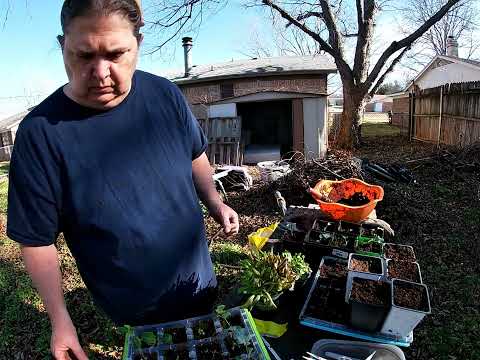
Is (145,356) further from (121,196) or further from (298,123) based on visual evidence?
Result: (298,123)

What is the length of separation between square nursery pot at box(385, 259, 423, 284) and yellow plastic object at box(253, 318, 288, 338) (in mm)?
626

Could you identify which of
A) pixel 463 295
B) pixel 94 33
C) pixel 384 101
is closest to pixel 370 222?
pixel 463 295

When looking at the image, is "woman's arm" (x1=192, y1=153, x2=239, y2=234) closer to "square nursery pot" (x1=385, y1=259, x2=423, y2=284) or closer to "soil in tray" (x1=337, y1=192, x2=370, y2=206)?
"square nursery pot" (x1=385, y1=259, x2=423, y2=284)

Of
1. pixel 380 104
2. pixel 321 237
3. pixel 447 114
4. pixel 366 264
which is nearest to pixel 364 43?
pixel 447 114

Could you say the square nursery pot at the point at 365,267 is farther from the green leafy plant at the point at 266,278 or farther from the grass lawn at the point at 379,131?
the grass lawn at the point at 379,131

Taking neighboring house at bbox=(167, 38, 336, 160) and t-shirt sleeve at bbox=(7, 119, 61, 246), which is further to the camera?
neighboring house at bbox=(167, 38, 336, 160)

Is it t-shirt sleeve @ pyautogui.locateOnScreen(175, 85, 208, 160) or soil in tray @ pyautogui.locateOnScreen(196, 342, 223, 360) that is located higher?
t-shirt sleeve @ pyautogui.locateOnScreen(175, 85, 208, 160)

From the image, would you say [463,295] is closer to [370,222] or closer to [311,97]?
[370,222]

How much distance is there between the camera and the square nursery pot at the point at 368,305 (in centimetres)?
166

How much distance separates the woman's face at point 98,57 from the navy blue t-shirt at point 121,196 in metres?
0.07

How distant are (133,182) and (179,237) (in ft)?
0.92

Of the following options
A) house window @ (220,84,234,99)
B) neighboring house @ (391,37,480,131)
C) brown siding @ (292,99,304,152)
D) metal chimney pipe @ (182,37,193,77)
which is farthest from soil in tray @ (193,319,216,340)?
neighboring house @ (391,37,480,131)

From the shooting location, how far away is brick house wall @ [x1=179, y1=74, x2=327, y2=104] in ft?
36.9

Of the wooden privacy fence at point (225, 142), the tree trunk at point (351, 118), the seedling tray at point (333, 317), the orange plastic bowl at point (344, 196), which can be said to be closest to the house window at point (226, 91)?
the wooden privacy fence at point (225, 142)
